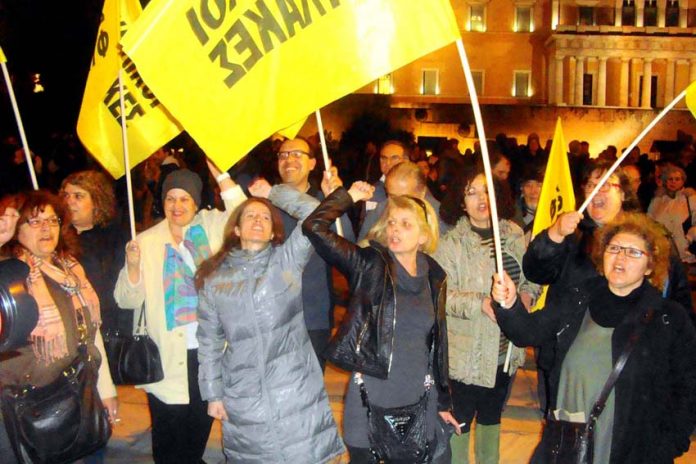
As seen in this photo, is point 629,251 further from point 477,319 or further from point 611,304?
point 477,319

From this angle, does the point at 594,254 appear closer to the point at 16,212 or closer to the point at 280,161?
the point at 280,161

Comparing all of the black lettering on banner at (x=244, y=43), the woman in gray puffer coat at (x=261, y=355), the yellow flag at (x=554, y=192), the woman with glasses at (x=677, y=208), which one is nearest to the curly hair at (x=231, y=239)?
the woman in gray puffer coat at (x=261, y=355)

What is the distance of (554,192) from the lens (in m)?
Answer: 4.36

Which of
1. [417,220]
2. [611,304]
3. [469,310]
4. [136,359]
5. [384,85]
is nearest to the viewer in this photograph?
[611,304]

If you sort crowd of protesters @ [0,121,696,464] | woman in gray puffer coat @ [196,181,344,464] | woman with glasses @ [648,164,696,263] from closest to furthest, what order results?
crowd of protesters @ [0,121,696,464]
woman in gray puffer coat @ [196,181,344,464]
woman with glasses @ [648,164,696,263]

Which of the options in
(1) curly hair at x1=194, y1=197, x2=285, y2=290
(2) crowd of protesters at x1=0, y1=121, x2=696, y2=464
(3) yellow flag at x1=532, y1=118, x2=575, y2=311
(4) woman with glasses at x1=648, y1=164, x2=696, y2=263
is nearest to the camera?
(2) crowd of protesters at x1=0, y1=121, x2=696, y2=464

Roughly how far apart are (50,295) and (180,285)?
778 mm

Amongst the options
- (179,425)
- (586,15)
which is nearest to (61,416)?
(179,425)

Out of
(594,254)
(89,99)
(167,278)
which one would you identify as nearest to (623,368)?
(594,254)

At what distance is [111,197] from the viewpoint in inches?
193

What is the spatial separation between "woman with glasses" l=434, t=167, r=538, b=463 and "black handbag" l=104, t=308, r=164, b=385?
163 centimetres

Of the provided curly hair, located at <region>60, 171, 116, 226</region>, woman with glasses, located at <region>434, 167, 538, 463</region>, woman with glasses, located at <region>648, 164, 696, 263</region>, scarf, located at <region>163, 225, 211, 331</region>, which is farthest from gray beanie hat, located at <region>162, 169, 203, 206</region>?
woman with glasses, located at <region>648, 164, 696, 263</region>

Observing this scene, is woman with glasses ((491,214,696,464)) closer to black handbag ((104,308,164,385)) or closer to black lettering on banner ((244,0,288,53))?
black lettering on banner ((244,0,288,53))

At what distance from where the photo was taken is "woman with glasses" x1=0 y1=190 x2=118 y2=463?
367 cm
